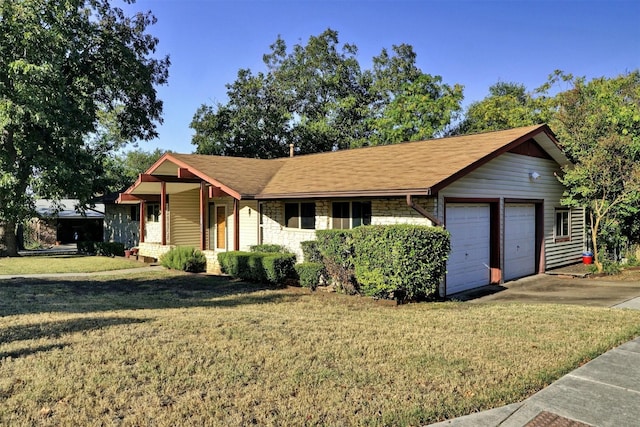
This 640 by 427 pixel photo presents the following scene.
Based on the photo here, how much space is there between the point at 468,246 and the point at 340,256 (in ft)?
11.6

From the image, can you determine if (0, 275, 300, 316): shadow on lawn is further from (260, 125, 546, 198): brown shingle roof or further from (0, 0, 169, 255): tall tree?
(260, 125, 546, 198): brown shingle roof

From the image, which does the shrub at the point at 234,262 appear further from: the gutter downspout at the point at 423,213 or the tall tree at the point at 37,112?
the gutter downspout at the point at 423,213

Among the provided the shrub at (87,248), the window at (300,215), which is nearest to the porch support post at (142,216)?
the shrub at (87,248)

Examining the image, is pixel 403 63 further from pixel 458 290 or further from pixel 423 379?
pixel 423 379

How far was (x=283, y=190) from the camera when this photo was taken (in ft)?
46.7

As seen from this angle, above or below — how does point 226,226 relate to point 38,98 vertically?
below

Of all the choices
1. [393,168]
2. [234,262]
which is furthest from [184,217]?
[393,168]

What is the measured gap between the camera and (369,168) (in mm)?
13266

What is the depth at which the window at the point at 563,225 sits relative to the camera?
15750mm

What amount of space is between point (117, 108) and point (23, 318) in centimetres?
Result: 2466

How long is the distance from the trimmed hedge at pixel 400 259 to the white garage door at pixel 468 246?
141 cm

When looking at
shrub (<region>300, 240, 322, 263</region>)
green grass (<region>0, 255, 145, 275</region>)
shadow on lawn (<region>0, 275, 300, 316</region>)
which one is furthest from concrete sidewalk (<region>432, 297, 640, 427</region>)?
green grass (<region>0, 255, 145, 275</region>)

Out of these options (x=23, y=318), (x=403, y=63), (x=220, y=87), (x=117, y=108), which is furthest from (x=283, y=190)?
(x=403, y=63)

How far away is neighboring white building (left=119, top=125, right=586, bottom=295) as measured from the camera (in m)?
11.1
